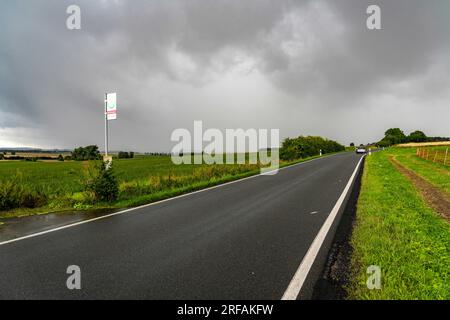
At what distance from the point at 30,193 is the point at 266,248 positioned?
344 inches

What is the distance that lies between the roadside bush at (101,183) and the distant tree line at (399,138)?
414 ft

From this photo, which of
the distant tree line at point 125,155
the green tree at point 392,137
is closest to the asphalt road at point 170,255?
the distant tree line at point 125,155

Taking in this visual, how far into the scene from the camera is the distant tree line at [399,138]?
115m

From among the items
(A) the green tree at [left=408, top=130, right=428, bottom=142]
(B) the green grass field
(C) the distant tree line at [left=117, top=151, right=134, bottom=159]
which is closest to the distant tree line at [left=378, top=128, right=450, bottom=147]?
(A) the green tree at [left=408, top=130, right=428, bottom=142]

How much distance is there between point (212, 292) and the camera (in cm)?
312

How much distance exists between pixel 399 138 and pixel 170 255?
14002 centimetres

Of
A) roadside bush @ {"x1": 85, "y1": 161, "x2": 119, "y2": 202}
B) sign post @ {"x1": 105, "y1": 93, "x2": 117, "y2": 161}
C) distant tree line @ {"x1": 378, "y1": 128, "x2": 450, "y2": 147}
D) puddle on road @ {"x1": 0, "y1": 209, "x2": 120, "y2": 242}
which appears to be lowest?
puddle on road @ {"x1": 0, "y1": 209, "x2": 120, "y2": 242}

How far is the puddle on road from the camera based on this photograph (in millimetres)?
5752

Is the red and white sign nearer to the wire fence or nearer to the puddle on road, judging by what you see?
the puddle on road

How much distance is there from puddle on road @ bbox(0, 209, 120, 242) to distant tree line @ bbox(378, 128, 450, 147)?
128 meters

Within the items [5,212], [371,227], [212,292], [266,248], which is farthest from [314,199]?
[5,212]

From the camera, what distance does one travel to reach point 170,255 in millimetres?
4281

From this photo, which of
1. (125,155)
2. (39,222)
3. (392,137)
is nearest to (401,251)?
(39,222)

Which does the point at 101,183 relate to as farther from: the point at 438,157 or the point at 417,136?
the point at 417,136
